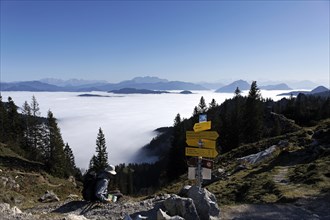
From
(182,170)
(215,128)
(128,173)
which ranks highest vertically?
(215,128)

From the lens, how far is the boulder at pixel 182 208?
11277 mm

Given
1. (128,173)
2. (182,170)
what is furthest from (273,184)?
(128,173)

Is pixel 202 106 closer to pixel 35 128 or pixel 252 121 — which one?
pixel 252 121

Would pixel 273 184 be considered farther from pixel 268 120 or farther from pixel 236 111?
pixel 268 120

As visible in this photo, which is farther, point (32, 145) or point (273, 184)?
point (32, 145)

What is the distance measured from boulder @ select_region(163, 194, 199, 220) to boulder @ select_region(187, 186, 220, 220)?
0.72m

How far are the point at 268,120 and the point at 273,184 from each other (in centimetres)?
7613

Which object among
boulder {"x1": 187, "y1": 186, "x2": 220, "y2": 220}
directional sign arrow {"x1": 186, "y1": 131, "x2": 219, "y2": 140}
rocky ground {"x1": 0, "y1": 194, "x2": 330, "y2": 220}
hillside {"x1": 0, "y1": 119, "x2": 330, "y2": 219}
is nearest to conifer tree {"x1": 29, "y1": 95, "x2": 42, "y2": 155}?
hillside {"x1": 0, "y1": 119, "x2": 330, "y2": 219}

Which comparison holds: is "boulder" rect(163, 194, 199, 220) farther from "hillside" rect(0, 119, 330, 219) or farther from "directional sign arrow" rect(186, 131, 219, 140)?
"hillside" rect(0, 119, 330, 219)

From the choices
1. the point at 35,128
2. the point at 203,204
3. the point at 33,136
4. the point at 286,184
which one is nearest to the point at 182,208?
the point at 203,204

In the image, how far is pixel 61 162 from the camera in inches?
2628

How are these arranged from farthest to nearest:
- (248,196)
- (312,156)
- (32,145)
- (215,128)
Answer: (32,145)
(215,128)
(312,156)
(248,196)

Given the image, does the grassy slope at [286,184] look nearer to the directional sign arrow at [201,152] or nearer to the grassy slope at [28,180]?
the directional sign arrow at [201,152]

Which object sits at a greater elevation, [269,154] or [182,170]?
[269,154]
